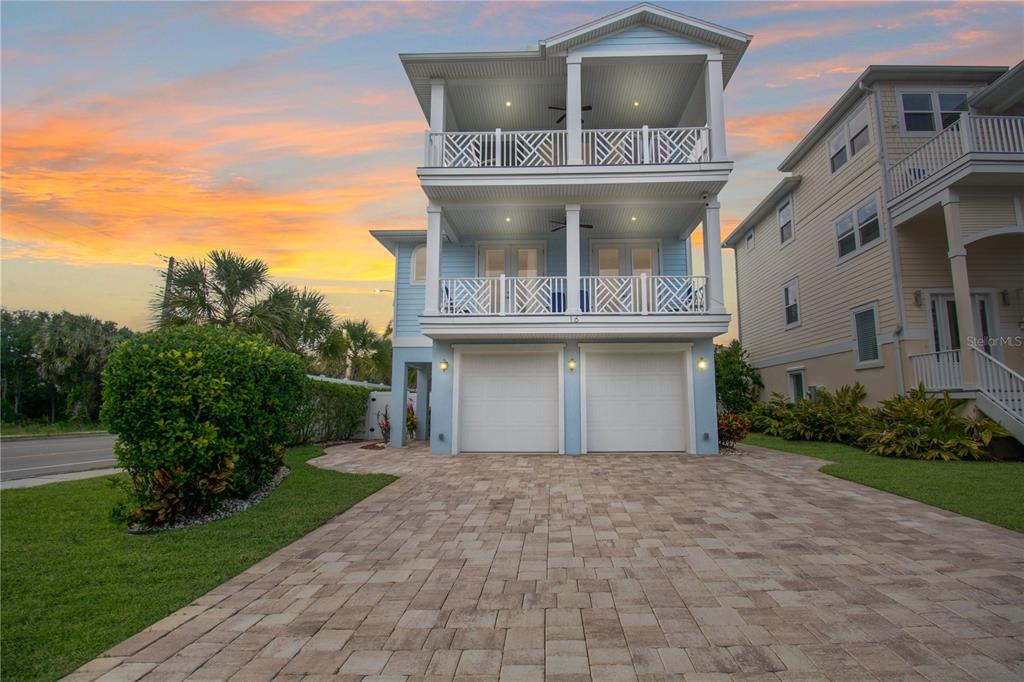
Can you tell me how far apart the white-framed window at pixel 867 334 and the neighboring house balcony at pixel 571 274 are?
4936 millimetres

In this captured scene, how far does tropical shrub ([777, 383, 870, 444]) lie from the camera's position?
1141cm

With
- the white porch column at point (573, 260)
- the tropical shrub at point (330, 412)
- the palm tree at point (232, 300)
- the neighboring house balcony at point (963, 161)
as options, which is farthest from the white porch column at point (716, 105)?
the tropical shrub at point (330, 412)

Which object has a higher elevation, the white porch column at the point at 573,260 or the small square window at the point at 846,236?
the small square window at the point at 846,236

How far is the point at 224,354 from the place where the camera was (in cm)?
567

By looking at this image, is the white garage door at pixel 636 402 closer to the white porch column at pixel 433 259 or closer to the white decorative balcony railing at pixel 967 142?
the white porch column at pixel 433 259

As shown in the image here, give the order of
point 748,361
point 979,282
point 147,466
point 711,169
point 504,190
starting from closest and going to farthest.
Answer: point 147,466
point 711,169
point 504,190
point 979,282
point 748,361

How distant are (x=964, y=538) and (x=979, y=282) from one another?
10.5m

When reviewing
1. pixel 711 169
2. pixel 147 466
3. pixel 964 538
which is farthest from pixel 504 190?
pixel 964 538

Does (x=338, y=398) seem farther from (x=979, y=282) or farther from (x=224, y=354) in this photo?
(x=979, y=282)

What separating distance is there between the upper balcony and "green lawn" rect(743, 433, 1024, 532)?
6184 millimetres

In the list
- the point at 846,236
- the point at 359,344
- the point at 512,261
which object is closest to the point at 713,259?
the point at 512,261

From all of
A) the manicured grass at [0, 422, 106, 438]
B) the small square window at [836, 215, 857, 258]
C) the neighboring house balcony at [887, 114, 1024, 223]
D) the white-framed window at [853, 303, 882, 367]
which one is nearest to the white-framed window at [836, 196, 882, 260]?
the small square window at [836, 215, 857, 258]

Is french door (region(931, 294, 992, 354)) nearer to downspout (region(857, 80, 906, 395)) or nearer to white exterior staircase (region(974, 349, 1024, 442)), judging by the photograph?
downspout (region(857, 80, 906, 395))

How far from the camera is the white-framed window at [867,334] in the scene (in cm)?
1181
